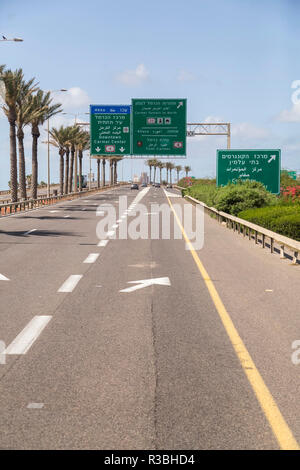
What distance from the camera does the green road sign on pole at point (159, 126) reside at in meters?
51.9

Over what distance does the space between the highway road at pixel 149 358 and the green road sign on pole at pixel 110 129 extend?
130 feet

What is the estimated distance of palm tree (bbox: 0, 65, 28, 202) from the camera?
49.0 metres

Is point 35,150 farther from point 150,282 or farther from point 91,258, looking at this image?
point 150,282

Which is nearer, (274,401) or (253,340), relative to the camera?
(274,401)

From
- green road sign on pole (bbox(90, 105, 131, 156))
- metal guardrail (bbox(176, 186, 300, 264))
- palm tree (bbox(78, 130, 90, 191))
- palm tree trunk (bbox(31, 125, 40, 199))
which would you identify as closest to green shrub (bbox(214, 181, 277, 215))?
metal guardrail (bbox(176, 186, 300, 264))

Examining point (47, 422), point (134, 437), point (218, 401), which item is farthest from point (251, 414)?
point (47, 422)

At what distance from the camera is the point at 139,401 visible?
5.56 meters

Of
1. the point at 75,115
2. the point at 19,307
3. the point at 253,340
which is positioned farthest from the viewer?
the point at 75,115

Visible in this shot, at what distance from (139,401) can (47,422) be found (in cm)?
91

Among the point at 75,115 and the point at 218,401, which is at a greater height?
the point at 75,115

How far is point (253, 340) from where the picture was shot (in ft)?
25.9
